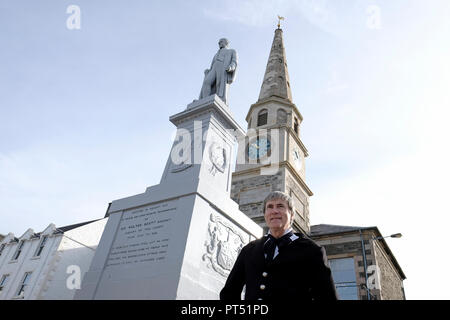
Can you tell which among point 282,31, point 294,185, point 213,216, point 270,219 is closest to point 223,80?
point 213,216

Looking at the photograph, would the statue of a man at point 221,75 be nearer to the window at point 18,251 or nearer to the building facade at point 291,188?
the building facade at point 291,188

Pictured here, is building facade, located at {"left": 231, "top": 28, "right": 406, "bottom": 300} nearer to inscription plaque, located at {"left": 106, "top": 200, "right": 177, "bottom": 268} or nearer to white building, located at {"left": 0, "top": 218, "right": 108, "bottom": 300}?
white building, located at {"left": 0, "top": 218, "right": 108, "bottom": 300}

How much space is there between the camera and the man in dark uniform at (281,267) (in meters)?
2.32

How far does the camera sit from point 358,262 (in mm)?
22750

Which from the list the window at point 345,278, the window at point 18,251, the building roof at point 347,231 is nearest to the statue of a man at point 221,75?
the window at point 345,278

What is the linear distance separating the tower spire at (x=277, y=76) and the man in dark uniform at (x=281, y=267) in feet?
109

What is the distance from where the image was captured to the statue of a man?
890 cm

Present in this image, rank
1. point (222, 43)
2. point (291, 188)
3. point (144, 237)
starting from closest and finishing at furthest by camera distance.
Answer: point (144, 237), point (222, 43), point (291, 188)

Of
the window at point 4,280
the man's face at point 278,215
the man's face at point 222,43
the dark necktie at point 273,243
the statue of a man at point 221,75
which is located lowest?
the dark necktie at point 273,243

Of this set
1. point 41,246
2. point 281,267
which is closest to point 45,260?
point 41,246

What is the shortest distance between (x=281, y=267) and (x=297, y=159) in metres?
30.1

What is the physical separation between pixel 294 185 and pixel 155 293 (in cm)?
2501

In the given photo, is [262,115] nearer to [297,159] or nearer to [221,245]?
[297,159]

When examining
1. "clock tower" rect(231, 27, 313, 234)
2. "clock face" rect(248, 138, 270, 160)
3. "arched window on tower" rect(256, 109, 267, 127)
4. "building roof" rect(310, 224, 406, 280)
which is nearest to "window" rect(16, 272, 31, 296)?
"clock tower" rect(231, 27, 313, 234)
